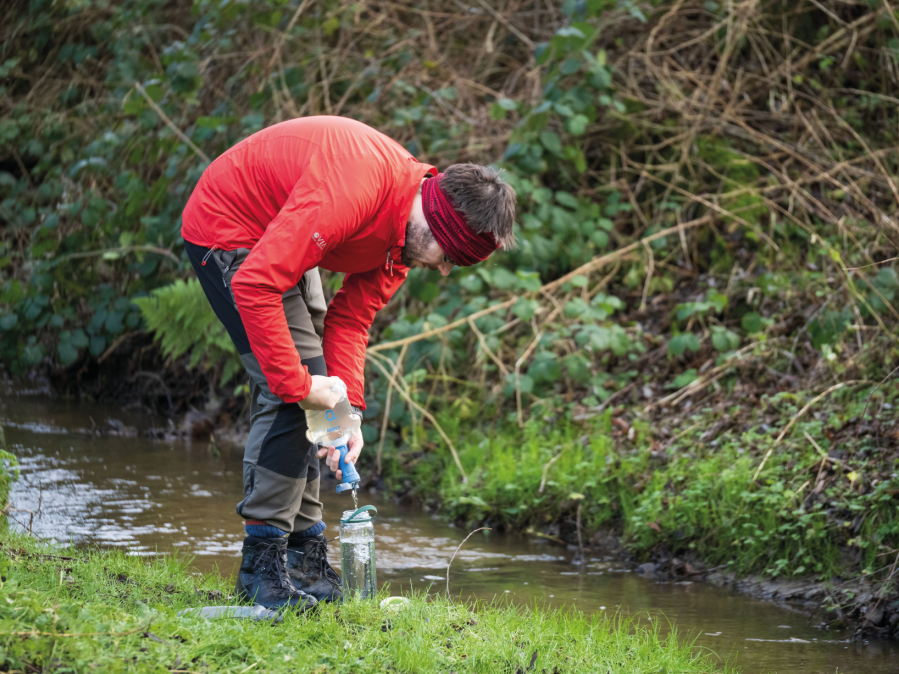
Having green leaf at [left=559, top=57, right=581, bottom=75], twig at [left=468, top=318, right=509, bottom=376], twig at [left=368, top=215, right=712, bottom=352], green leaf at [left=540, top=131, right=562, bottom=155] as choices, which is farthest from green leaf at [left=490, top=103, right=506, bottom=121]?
twig at [left=468, top=318, right=509, bottom=376]

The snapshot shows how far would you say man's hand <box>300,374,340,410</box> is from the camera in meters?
3.17

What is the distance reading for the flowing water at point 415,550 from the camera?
12.6ft

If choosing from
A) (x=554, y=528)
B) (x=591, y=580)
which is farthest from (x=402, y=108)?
(x=591, y=580)

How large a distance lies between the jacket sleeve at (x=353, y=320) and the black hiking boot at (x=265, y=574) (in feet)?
2.26

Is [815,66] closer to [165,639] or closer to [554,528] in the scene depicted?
[554,528]

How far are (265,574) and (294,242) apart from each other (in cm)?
129

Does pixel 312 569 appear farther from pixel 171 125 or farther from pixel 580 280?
Answer: pixel 171 125

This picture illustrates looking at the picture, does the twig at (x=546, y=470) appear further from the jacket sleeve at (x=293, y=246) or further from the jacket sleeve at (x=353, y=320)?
the jacket sleeve at (x=293, y=246)

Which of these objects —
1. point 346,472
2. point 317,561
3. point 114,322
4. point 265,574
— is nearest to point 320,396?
point 346,472

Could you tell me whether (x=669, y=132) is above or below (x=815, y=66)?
below

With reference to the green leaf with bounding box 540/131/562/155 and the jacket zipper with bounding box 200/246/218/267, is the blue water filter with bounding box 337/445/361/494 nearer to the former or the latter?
the jacket zipper with bounding box 200/246/218/267

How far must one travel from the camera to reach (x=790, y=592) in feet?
14.5

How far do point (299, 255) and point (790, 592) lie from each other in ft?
10.2

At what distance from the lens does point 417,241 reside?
10.8ft
